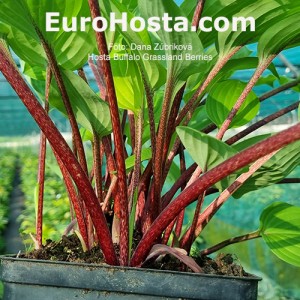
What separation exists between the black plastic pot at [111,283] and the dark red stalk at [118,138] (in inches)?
2.2

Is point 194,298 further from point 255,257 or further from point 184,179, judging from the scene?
point 255,257

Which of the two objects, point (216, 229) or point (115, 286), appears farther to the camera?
point (216, 229)

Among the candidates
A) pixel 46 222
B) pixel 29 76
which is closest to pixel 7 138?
pixel 46 222

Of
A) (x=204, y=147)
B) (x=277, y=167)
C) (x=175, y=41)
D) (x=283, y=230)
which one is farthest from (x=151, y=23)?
(x=283, y=230)

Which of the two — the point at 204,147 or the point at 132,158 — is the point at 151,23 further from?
the point at 132,158

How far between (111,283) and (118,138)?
0.51ft

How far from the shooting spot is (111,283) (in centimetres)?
64

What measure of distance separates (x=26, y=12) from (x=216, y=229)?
343 centimetres

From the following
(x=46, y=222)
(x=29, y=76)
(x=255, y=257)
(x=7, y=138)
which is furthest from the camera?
(x=7, y=138)

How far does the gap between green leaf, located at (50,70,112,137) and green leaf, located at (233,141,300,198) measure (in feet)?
0.66

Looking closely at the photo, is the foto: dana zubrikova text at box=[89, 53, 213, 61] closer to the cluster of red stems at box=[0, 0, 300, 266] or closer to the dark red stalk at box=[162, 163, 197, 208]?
the cluster of red stems at box=[0, 0, 300, 266]

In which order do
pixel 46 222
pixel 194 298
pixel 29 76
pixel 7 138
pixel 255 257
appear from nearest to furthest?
pixel 194 298, pixel 29 76, pixel 255 257, pixel 46 222, pixel 7 138

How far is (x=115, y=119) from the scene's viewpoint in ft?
2.15

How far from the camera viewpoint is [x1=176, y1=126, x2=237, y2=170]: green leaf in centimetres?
62
